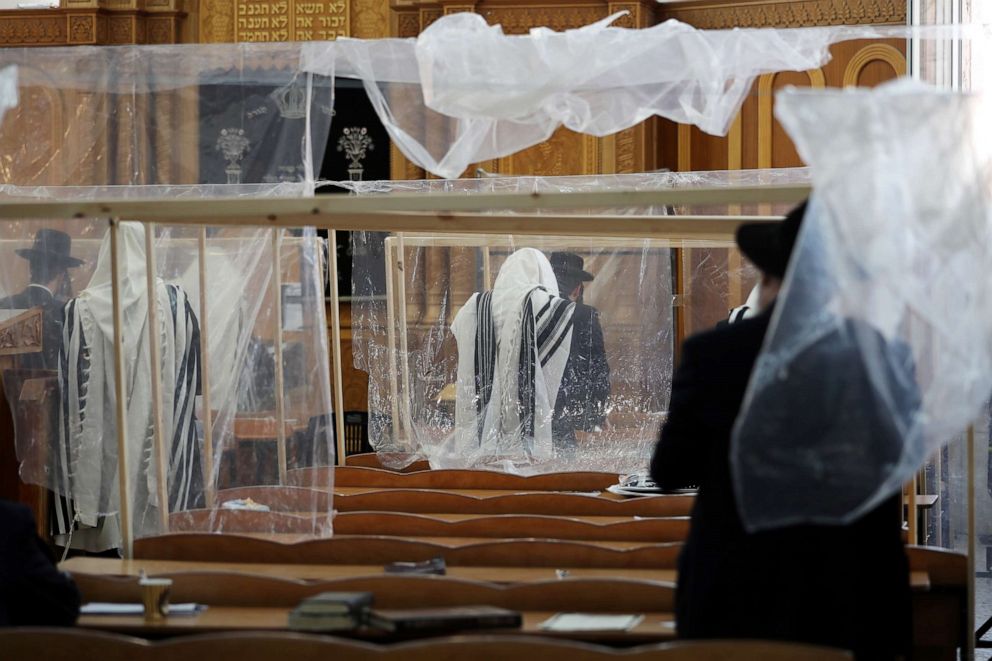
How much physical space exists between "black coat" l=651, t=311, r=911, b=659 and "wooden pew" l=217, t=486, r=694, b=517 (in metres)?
1.65

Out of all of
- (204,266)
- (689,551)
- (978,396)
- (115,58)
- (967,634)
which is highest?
(115,58)

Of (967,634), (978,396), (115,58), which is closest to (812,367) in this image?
(978,396)

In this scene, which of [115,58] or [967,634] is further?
[115,58]

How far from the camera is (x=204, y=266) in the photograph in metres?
4.60

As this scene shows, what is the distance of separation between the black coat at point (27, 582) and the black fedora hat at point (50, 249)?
2.65 meters

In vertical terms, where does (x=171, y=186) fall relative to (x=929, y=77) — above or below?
below

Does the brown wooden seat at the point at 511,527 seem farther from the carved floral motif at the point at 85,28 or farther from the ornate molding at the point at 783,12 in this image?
the carved floral motif at the point at 85,28

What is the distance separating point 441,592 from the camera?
3.16 metres

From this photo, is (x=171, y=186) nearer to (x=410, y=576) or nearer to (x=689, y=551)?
(x=410, y=576)

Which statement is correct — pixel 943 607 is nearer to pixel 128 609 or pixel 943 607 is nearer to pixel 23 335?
pixel 128 609

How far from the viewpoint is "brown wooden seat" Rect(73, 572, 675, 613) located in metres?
3.13

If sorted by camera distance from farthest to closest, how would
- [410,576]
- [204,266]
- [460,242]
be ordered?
[460,242], [204,266], [410,576]

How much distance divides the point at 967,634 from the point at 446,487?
2.04 m

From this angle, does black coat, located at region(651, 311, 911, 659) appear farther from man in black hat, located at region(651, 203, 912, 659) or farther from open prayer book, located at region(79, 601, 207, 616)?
open prayer book, located at region(79, 601, 207, 616)
